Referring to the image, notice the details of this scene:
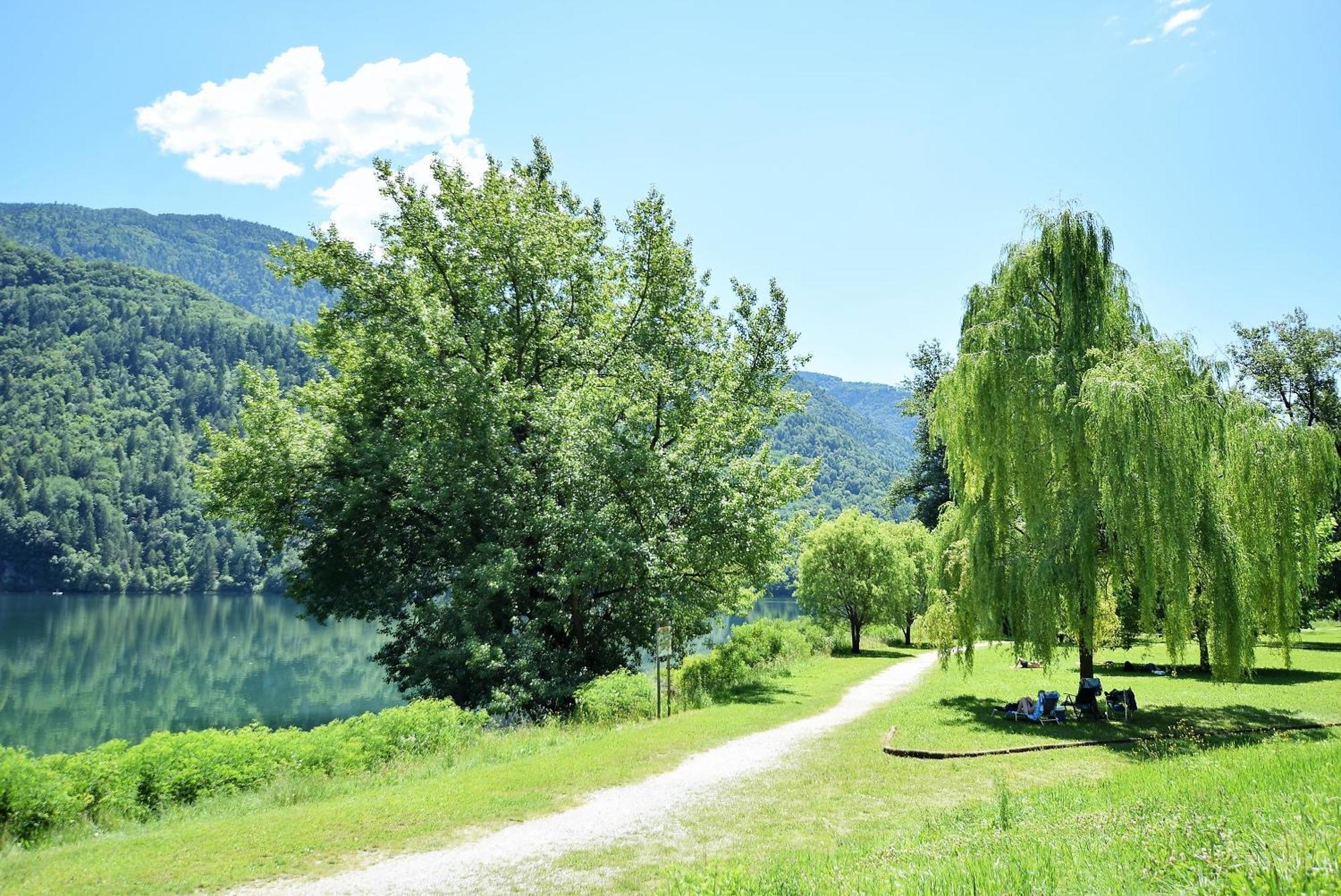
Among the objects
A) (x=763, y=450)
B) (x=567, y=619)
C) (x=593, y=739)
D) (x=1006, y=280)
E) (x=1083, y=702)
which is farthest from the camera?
(x=763, y=450)

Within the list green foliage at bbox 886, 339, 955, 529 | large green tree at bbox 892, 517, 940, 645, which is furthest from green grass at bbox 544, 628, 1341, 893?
green foliage at bbox 886, 339, 955, 529

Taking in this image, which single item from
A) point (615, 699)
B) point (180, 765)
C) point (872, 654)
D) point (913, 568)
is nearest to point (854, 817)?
point (180, 765)

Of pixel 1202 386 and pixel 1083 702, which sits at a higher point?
pixel 1202 386

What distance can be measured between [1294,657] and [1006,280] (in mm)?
24832

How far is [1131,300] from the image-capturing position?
63.5ft

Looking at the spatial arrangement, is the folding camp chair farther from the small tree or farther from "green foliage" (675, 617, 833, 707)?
the small tree

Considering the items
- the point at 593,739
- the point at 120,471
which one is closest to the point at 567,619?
the point at 593,739

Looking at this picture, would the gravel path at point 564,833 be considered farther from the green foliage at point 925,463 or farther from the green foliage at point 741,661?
the green foliage at point 925,463

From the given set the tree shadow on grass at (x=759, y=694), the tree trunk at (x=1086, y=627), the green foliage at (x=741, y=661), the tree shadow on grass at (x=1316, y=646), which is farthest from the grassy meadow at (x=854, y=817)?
the tree shadow on grass at (x=1316, y=646)

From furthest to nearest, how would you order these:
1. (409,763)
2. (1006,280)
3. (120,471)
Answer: (120,471)
(1006,280)
(409,763)

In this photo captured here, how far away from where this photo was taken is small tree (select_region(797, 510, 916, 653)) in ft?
137

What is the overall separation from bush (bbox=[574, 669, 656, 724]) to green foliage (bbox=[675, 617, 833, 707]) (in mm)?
1720

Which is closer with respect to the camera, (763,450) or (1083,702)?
(1083,702)

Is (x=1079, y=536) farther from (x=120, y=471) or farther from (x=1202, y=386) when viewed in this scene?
(x=120, y=471)
